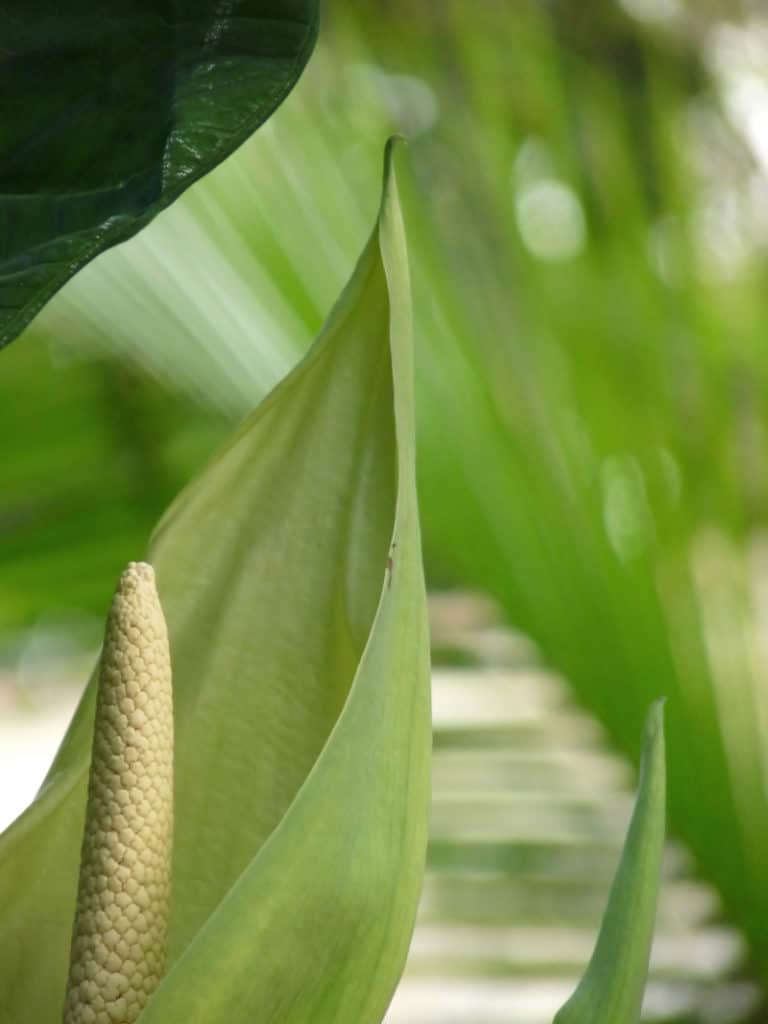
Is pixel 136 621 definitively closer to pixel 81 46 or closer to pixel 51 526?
pixel 81 46

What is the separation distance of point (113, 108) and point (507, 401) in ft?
1.45

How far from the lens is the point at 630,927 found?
0.20 m

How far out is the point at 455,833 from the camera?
622mm

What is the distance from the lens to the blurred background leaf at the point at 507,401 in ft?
1.99

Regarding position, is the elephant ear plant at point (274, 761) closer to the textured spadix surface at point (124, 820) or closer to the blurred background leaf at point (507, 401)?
the textured spadix surface at point (124, 820)

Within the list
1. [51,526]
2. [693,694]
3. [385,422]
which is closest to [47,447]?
[51,526]

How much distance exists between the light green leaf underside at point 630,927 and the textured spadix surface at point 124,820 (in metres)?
0.08

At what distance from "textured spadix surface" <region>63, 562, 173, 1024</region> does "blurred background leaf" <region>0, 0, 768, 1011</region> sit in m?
0.38

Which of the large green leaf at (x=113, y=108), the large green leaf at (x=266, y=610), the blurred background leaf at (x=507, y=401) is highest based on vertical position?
the blurred background leaf at (x=507, y=401)

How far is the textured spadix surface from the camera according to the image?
8.9 inches

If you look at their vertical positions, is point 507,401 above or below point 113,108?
above

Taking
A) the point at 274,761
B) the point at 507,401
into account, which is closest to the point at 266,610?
the point at 274,761

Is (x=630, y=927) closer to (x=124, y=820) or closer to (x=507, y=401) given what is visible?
(x=124, y=820)

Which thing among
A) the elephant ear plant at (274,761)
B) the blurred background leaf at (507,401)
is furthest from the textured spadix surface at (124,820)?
the blurred background leaf at (507,401)
